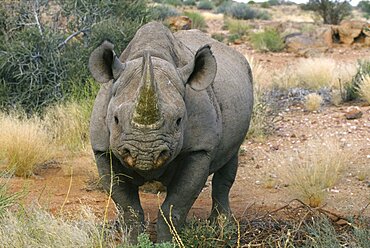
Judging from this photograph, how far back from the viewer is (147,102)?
418cm

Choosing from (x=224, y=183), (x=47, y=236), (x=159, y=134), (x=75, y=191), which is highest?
(x=159, y=134)

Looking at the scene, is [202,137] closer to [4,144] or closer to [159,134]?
[159,134]

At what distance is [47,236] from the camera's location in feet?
15.9

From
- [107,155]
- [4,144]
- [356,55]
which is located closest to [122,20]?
[4,144]

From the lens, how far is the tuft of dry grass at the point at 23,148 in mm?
8641

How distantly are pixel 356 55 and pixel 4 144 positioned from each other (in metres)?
17.8

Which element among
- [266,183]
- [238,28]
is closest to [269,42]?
[238,28]

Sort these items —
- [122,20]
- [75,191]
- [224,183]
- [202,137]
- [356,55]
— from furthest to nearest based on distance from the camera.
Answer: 1. [356,55]
2. [122,20]
3. [75,191]
4. [224,183]
5. [202,137]

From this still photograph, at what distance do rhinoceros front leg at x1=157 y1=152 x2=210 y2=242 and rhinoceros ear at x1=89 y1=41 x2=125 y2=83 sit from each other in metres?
0.85

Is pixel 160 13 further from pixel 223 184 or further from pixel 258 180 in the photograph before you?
pixel 223 184

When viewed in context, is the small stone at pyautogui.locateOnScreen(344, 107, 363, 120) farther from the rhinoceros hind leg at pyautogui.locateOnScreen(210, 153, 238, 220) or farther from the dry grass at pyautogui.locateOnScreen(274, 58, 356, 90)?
the rhinoceros hind leg at pyautogui.locateOnScreen(210, 153, 238, 220)

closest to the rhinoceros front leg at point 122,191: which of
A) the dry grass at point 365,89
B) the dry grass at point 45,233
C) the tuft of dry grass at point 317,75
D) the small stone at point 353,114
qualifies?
the dry grass at point 45,233

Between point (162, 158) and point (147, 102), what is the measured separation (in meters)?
0.38

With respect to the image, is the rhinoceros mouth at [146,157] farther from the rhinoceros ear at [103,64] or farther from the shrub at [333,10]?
the shrub at [333,10]
